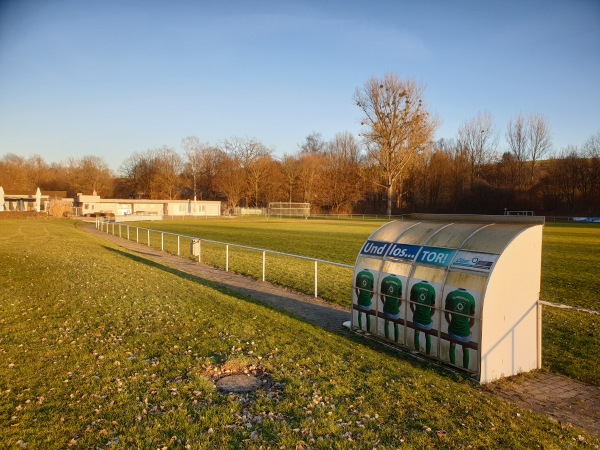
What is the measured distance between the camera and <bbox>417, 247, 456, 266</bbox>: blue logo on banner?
694 cm

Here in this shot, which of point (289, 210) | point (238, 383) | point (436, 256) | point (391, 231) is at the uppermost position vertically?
point (391, 231)

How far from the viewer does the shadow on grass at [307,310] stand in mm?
7082

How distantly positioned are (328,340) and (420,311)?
181 centimetres

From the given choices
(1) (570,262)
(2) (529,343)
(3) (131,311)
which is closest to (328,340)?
(2) (529,343)

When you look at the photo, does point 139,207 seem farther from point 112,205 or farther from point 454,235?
point 454,235

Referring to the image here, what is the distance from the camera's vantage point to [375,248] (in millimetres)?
8336

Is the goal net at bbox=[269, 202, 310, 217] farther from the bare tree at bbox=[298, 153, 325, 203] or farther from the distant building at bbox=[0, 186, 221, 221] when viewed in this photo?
the distant building at bbox=[0, 186, 221, 221]

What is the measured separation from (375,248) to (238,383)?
3.67 meters

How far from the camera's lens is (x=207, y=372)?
6281 millimetres

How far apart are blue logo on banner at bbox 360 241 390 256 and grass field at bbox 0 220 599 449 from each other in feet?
5.31

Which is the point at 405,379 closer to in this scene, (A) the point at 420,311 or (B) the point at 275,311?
(A) the point at 420,311

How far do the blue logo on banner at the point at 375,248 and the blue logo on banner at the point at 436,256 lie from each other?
0.86 m

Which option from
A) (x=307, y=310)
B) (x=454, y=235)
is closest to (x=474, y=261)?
(x=454, y=235)

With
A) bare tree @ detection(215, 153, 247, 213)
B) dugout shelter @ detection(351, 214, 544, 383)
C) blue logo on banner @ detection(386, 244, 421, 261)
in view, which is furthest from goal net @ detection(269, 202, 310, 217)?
dugout shelter @ detection(351, 214, 544, 383)
